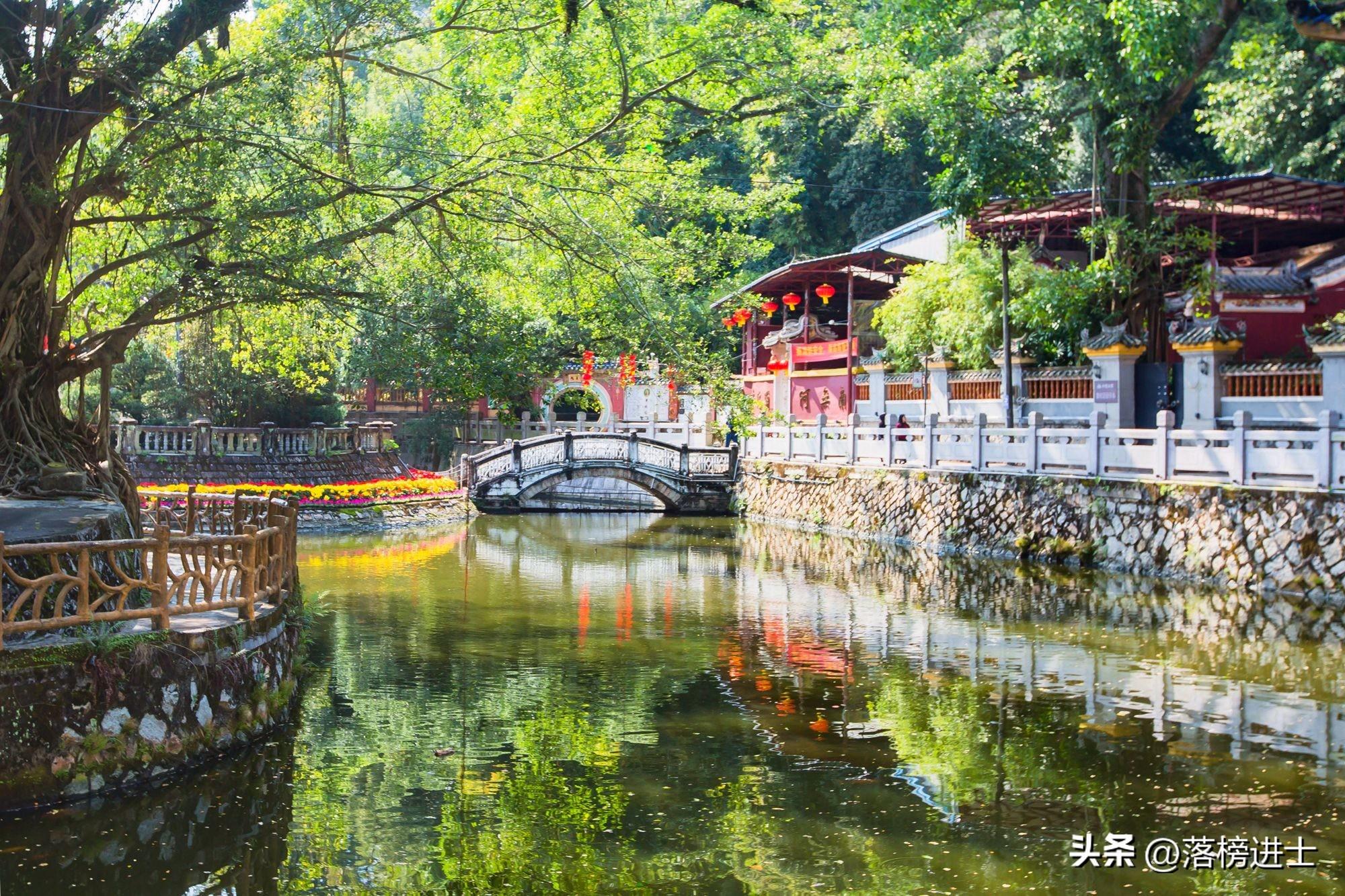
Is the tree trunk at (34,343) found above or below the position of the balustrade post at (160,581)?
above

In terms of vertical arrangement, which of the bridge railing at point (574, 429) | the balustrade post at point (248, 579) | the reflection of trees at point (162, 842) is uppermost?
the bridge railing at point (574, 429)

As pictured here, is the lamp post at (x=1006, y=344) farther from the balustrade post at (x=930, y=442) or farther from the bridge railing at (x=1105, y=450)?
the balustrade post at (x=930, y=442)

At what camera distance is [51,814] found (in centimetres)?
805

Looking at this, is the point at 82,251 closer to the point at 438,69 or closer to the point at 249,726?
the point at 438,69

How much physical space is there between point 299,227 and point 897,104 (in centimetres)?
777

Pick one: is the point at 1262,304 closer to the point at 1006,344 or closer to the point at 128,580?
the point at 1006,344

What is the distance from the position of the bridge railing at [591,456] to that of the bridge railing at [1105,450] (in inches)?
159

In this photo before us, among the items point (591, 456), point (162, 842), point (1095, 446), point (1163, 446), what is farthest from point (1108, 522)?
point (162, 842)

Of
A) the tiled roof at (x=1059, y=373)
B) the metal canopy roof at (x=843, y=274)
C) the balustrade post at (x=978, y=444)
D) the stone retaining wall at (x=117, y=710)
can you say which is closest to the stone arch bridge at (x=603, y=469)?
the metal canopy roof at (x=843, y=274)

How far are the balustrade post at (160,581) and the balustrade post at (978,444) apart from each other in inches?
658

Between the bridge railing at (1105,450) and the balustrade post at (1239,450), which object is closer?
the bridge railing at (1105,450)

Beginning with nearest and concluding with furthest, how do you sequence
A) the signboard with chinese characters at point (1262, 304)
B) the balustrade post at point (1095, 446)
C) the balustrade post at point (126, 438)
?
the balustrade post at point (1095, 446) < the signboard with chinese characters at point (1262, 304) < the balustrade post at point (126, 438)

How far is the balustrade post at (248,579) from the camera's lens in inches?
392

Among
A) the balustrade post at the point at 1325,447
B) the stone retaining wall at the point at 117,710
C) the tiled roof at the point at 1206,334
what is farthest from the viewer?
the tiled roof at the point at 1206,334
